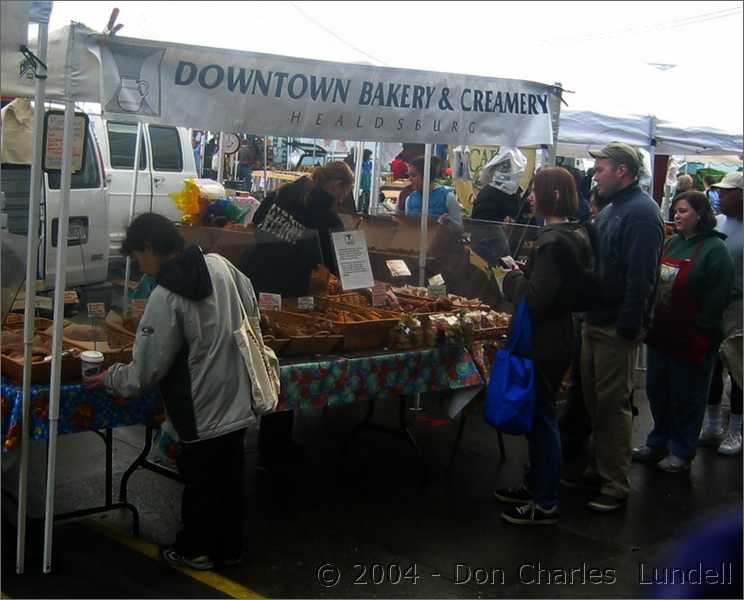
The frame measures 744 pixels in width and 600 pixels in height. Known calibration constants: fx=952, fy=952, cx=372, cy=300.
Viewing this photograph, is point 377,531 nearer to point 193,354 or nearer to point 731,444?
point 193,354

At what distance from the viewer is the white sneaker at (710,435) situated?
686 centimetres

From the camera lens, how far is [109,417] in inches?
168

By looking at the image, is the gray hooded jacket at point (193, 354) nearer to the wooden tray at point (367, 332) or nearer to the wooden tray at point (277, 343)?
the wooden tray at point (277, 343)

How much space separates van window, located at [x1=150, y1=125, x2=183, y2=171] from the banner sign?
717 cm

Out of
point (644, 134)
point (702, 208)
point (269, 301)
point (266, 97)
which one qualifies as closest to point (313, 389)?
point (269, 301)

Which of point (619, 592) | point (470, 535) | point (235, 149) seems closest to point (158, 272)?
point (470, 535)

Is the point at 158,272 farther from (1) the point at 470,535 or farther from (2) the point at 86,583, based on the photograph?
(1) the point at 470,535

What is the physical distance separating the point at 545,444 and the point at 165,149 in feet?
28.9

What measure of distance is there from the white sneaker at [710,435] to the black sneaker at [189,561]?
13.2ft

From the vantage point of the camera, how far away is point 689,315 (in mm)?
5902

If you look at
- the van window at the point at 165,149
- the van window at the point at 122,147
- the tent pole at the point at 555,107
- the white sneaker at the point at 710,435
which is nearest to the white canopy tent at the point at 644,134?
the tent pole at the point at 555,107

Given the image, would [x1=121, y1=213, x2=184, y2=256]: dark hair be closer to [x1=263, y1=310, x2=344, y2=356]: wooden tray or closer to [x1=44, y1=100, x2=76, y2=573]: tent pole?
[x1=44, y1=100, x2=76, y2=573]: tent pole

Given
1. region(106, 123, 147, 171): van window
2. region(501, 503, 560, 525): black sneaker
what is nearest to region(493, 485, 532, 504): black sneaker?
region(501, 503, 560, 525): black sneaker

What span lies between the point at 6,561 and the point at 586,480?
3.28 m
